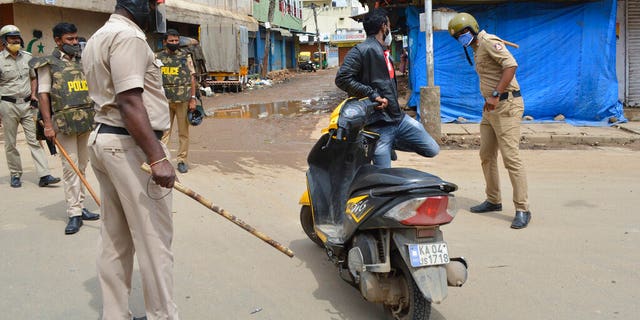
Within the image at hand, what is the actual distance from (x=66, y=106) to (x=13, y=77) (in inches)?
88.2

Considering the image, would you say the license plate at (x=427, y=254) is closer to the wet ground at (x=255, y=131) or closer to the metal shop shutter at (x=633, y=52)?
the wet ground at (x=255, y=131)

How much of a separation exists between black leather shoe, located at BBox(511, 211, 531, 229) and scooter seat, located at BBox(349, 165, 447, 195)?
215 cm

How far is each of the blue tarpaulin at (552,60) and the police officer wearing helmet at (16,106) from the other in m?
7.60

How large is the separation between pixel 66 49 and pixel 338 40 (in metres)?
48.4

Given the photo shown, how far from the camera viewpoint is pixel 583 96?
1154 cm

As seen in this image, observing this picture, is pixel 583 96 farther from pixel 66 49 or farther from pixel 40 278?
pixel 40 278

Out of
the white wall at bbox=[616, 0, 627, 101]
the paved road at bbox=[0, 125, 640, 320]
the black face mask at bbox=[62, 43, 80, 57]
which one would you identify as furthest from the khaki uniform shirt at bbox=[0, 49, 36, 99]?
the white wall at bbox=[616, 0, 627, 101]

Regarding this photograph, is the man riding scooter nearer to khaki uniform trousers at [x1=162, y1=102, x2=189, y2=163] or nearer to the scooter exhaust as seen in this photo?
the scooter exhaust

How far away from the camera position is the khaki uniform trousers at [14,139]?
6.83 m

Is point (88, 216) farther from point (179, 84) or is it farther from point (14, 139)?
point (179, 84)

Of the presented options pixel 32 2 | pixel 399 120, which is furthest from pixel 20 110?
pixel 32 2

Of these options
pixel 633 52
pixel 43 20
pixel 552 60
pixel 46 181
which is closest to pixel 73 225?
pixel 46 181

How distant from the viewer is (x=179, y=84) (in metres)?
7.66

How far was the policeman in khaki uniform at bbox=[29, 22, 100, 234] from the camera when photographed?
5.09 meters
